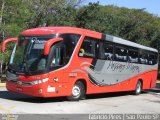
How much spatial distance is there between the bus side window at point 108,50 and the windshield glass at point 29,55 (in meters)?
4.40

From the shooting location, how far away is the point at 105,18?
149 ft

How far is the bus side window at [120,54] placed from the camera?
22.3 meters

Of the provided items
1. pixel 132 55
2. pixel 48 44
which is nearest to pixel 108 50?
pixel 132 55

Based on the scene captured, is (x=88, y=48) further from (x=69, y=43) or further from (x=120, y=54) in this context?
(x=120, y=54)

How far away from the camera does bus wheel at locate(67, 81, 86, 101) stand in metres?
18.5

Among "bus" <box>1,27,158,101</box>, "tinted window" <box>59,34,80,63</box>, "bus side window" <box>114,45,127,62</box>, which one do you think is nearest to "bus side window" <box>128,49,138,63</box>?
"bus side window" <box>114,45,127,62</box>

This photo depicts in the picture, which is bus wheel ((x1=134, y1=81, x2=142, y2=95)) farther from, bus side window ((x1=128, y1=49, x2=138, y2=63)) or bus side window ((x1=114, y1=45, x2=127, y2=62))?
bus side window ((x1=114, y1=45, x2=127, y2=62))

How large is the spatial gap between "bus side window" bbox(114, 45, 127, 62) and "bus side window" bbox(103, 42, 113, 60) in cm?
70

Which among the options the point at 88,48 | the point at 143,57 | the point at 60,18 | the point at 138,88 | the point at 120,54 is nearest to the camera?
the point at 88,48

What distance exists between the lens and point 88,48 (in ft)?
63.1

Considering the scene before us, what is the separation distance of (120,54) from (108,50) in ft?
5.89

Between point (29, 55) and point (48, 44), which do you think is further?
point (29, 55)

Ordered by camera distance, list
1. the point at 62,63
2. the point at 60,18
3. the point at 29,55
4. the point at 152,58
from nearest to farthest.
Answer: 1. the point at 29,55
2. the point at 62,63
3. the point at 152,58
4. the point at 60,18

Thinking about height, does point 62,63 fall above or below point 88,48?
below
